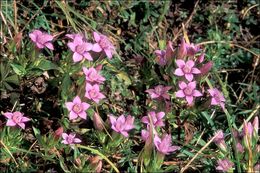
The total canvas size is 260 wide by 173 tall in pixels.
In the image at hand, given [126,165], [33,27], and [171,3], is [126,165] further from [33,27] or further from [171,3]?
[171,3]

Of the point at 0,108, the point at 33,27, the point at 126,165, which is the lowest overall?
the point at 126,165

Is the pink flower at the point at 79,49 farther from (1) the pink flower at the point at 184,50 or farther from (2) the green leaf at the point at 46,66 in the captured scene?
(1) the pink flower at the point at 184,50

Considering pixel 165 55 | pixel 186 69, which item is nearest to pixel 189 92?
pixel 186 69

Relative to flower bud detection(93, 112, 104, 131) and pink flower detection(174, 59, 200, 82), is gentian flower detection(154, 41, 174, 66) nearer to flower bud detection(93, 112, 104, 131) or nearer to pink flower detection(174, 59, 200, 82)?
pink flower detection(174, 59, 200, 82)

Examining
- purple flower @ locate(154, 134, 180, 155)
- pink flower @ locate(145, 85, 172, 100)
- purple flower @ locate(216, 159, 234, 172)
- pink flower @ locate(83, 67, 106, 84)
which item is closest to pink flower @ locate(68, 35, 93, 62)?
pink flower @ locate(83, 67, 106, 84)

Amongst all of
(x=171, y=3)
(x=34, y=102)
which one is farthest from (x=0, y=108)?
(x=171, y=3)

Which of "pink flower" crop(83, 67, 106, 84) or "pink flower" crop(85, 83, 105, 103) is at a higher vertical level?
"pink flower" crop(83, 67, 106, 84)

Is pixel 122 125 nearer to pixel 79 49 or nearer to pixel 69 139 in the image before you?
pixel 69 139
